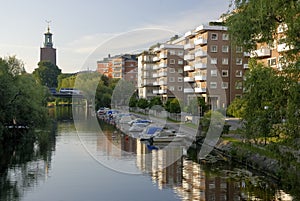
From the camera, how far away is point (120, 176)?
23438 mm

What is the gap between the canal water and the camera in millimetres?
19016

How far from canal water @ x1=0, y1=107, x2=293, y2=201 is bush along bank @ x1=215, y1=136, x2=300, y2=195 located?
0.76 meters

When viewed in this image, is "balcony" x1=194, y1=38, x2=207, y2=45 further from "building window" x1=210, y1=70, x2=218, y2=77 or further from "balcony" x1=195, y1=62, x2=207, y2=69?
"building window" x1=210, y1=70, x2=218, y2=77

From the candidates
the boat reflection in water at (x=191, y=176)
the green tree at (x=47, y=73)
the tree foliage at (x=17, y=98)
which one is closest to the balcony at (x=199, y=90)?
the tree foliage at (x=17, y=98)

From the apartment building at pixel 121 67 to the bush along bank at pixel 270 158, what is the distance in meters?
71.6

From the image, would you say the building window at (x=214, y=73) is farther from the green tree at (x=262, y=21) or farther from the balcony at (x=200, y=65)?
the green tree at (x=262, y=21)

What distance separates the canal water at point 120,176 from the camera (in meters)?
19.0

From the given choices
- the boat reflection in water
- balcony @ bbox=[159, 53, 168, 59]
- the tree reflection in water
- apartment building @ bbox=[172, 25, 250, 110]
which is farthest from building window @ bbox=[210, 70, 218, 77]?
the tree reflection in water

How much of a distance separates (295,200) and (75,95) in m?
83.3

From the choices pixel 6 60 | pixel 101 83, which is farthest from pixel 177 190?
pixel 101 83

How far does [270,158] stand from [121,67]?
91392 millimetres

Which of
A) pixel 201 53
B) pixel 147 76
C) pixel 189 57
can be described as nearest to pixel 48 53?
pixel 147 76

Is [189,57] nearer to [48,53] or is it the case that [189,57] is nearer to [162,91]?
[162,91]

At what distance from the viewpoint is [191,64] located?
67.6 m
